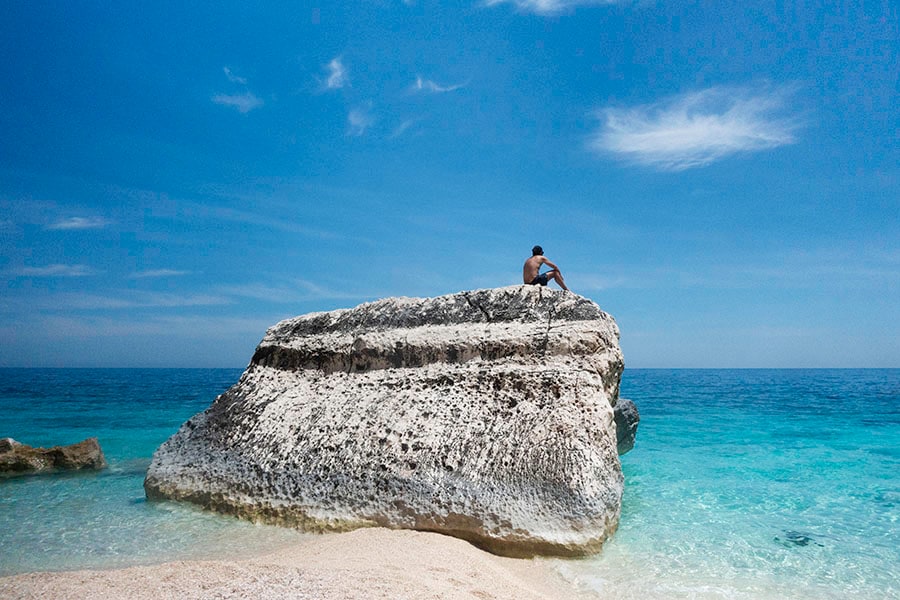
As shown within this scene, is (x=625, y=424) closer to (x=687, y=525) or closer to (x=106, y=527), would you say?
(x=687, y=525)

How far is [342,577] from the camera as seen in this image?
3338mm

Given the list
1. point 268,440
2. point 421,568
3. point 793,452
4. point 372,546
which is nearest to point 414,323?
point 268,440

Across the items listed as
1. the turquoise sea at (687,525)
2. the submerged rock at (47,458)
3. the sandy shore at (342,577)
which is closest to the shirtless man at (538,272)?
the turquoise sea at (687,525)

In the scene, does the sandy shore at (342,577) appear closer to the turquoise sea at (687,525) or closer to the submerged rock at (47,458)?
the turquoise sea at (687,525)

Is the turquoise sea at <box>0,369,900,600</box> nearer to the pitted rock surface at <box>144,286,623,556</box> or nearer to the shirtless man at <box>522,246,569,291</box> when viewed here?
the pitted rock surface at <box>144,286,623,556</box>

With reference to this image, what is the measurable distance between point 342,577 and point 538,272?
524cm

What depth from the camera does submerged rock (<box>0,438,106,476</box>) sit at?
28.2 ft

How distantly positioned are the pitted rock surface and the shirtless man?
905mm

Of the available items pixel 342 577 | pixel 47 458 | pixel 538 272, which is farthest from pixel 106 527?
pixel 538 272

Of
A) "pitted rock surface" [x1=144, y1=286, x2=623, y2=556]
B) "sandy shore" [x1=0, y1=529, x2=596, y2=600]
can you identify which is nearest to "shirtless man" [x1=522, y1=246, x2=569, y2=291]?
"pitted rock surface" [x1=144, y1=286, x2=623, y2=556]

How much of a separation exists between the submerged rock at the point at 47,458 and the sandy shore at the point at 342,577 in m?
6.16

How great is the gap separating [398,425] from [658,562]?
279cm

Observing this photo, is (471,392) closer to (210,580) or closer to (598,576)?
(598,576)

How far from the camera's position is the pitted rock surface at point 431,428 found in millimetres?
4824
